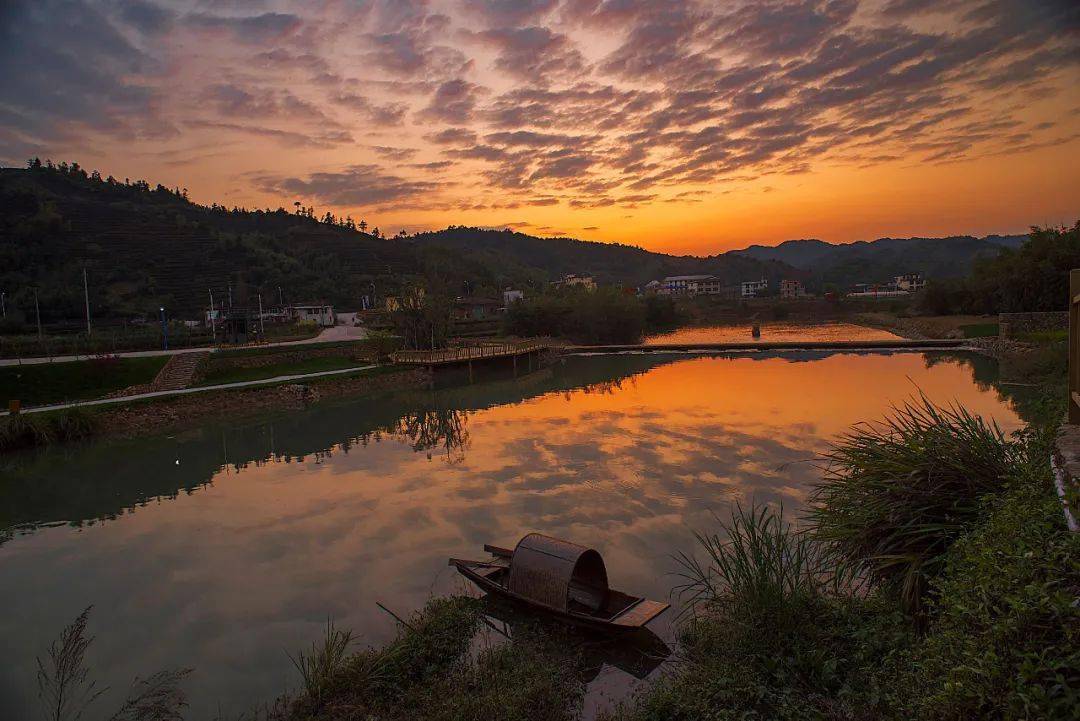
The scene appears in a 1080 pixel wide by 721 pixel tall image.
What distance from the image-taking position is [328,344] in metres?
39.4

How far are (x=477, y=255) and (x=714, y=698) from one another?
13705 cm

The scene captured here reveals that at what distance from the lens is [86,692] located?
7504 millimetres

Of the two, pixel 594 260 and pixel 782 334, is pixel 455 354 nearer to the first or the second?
pixel 782 334

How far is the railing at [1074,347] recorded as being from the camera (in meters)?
8.62

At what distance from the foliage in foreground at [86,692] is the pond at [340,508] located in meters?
0.17

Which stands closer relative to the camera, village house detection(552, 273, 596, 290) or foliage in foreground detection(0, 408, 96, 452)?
foliage in foreground detection(0, 408, 96, 452)

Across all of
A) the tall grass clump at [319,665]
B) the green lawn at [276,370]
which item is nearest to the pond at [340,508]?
the tall grass clump at [319,665]

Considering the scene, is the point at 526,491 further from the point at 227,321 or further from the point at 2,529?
the point at 227,321

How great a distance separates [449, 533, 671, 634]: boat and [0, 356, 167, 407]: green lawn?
24.6 metres

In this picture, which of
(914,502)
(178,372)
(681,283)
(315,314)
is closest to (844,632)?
(914,502)

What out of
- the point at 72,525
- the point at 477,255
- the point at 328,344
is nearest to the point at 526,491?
the point at 72,525

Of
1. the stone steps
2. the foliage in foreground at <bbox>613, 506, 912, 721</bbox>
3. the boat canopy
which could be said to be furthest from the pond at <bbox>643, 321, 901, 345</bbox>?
the foliage in foreground at <bbox>613, 506, 912, 721</bbox>

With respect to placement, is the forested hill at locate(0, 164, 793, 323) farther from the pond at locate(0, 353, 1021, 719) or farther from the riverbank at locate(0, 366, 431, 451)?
the pond at locate(0, 353, 1021, 719)

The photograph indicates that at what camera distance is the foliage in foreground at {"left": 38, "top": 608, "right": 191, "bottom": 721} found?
7.06m
